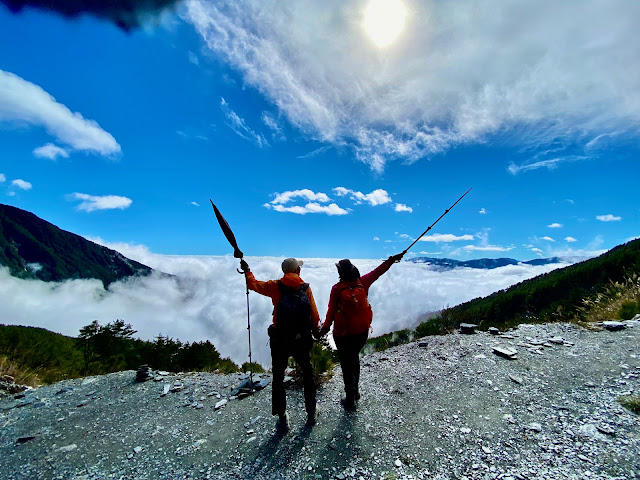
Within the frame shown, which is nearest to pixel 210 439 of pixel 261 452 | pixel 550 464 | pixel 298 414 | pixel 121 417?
pixel 261 452

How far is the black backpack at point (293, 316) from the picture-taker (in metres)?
5.42

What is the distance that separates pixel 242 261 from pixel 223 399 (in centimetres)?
368

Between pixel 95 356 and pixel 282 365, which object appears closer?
pixel 282 365

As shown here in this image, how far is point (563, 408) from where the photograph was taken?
539cm

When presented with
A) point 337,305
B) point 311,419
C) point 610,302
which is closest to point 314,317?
point 337,305

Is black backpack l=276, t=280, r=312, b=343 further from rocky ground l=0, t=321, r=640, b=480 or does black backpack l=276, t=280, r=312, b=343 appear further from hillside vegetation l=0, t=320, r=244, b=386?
hillside vegetation l=0, t=320, r=244, b=386

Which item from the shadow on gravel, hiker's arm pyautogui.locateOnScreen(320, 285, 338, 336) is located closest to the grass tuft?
hiker's arm pyautogui.locateOnScreen(320, 285, 338, 336)

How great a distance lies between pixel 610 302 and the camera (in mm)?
11008

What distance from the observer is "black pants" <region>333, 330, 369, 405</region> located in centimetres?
602

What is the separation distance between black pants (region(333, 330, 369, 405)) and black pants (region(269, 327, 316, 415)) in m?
0.75

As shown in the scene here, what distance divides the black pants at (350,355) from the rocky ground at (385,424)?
1.44ft

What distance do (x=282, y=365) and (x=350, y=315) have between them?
62.4 inches

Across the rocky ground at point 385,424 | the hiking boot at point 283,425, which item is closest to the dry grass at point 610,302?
the rocky ground at point 385,424

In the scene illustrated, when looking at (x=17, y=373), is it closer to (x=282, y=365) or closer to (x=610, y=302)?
(x=282, y=365)
